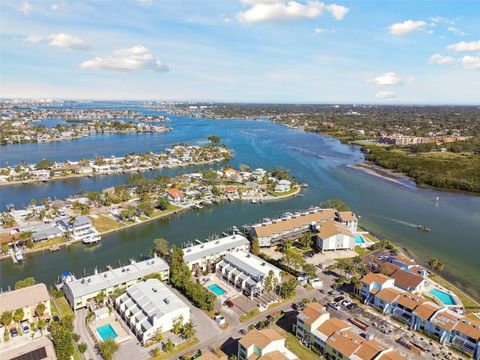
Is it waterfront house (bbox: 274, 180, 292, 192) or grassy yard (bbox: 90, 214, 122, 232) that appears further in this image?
waterfront house (bbox: 274, 180, 292, 192)

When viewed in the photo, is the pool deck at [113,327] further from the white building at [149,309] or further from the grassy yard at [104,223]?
the grassy yard at [104,223]

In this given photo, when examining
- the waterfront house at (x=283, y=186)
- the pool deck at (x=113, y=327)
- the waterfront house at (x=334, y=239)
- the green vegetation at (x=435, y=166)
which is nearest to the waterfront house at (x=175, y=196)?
the waterfront house at (x=283, y=186)

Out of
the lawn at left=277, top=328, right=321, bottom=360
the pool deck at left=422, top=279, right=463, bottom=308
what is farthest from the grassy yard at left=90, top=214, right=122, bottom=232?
the pool deck at left=422, top=279, right=463, bottom=308

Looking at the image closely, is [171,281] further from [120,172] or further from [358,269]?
[120,172]

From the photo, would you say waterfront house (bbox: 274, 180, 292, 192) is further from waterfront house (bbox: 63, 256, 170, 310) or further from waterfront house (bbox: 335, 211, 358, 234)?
waterfront house (bbox: 63, 256, 170, 310)

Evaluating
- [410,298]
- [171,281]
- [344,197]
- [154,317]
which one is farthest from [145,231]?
[344,197]

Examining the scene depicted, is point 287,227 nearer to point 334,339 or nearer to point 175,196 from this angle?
point 334,339
